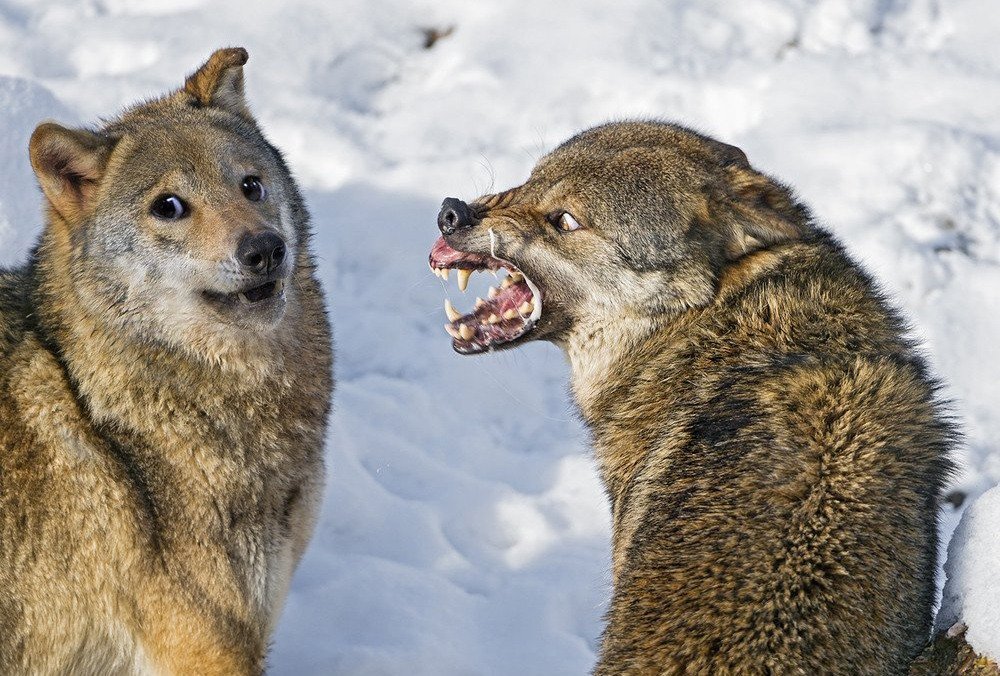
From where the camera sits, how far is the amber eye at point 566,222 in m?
4.24

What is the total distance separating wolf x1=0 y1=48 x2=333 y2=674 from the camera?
3967mm

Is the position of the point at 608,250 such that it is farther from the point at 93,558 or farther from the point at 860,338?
the point at 93,558

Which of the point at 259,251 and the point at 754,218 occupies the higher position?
the point at 754,218

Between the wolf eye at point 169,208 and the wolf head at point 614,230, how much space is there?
0.95m

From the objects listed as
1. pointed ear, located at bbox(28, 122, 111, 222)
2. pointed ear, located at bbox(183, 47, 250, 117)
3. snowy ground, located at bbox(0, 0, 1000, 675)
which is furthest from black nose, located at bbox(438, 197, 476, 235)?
snowy ground, located at bbox(0, 0, 1000, 675)

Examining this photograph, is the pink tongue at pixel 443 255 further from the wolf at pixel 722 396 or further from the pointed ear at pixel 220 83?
the pointed ear at pixel 220 83

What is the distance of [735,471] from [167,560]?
1957 millimetres

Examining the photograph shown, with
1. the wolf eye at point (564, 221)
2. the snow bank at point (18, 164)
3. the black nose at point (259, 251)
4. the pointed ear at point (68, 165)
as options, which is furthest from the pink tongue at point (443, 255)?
the snow bank at point (18, 164)

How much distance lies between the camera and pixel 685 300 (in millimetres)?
4109

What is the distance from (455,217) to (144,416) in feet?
4.38

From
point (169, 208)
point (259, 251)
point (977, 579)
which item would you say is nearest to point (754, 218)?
point (977, 579)

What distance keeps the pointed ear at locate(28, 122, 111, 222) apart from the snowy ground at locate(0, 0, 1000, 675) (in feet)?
7.19

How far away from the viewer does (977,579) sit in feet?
11.7

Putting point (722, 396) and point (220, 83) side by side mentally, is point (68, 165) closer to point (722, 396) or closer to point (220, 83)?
point (220, 83)
